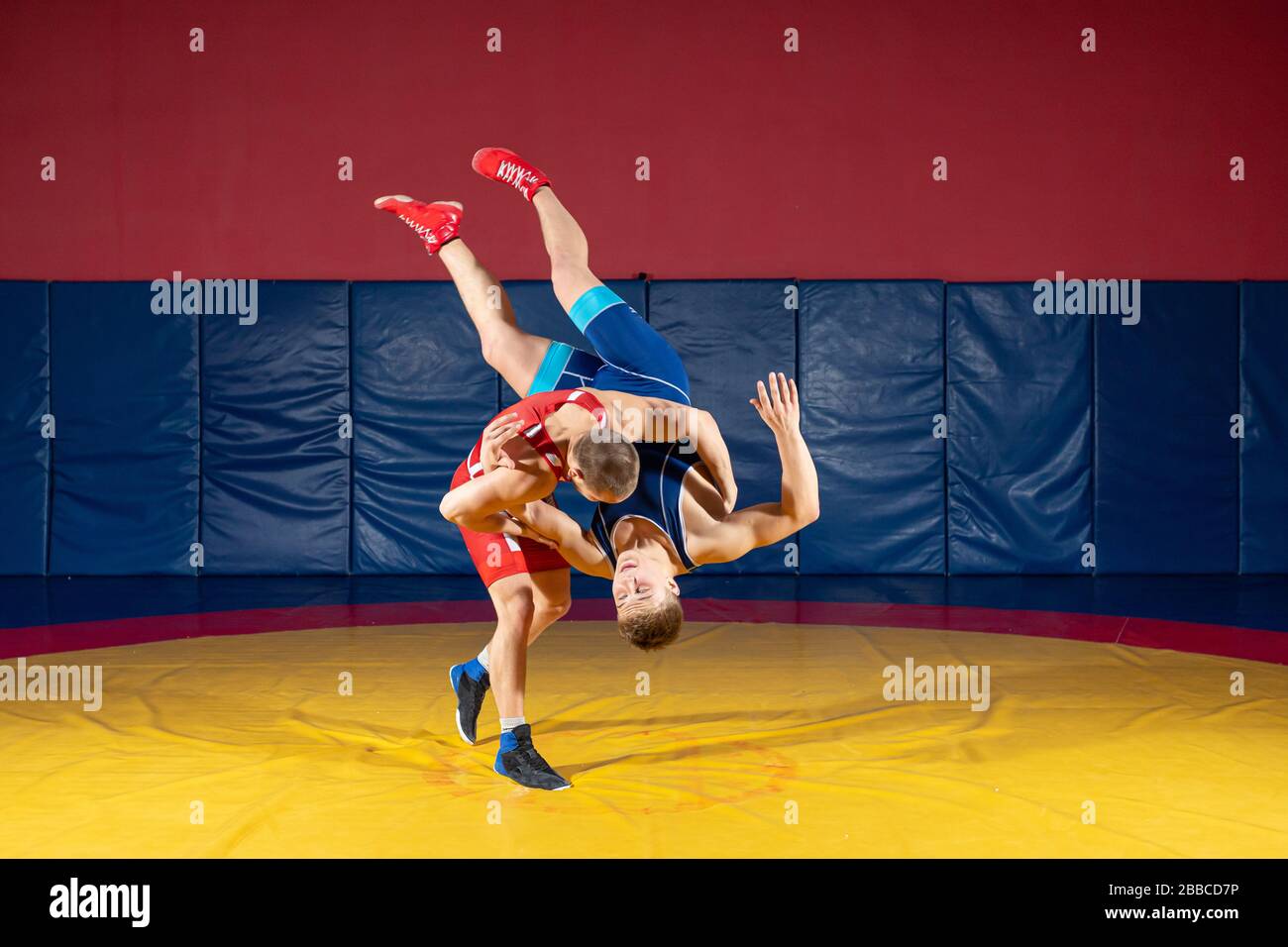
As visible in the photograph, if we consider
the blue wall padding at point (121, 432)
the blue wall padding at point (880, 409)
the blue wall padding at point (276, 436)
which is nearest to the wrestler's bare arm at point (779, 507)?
the blue wall padding at point (880, 409)

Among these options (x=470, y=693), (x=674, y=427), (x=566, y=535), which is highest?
(x=674, y=427)

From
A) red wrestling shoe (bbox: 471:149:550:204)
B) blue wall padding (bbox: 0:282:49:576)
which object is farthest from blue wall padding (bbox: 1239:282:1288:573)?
blue wall padding (bbox: 0:282:49:576)

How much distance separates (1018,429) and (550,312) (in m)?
3.23

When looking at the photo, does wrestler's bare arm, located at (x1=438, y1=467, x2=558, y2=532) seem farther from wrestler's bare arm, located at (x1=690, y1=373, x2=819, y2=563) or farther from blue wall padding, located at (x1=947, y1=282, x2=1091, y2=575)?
blue wall padding, located at (x1=947, y1=282, x2=1091, y2=575)

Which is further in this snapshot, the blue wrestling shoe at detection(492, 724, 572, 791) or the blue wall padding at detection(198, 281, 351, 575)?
the blue wall padding at detection(198, 281, 351, 575)

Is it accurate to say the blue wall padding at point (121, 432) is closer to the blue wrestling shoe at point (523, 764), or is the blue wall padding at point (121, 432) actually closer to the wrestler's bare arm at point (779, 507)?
the blue wrestling shoe at point (523, 764)

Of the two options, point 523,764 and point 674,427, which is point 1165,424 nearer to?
point 674,427

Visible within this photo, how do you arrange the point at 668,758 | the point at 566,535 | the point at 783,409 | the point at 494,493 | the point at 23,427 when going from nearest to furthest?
1. the point at 494,493
2. the point at 783,409
3. the point at 566,535
4. the point at 668,758
5. the point at 23,427

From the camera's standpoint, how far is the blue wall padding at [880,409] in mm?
8250

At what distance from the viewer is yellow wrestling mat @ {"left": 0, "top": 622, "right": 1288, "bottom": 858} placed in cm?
283

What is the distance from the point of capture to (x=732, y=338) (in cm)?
827

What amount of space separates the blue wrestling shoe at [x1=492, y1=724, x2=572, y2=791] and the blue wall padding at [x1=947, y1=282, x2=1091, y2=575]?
5432 mm

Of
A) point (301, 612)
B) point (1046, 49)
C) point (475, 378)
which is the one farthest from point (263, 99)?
point (1046, 49)

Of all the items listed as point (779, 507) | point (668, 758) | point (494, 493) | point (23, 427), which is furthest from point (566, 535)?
point (23, 427)
